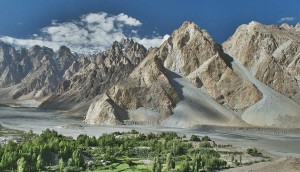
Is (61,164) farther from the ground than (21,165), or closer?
farther from the ground

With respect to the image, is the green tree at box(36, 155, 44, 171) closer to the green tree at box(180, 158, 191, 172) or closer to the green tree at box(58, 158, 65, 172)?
Result: the green tree at box(58, 158, 65, 172)

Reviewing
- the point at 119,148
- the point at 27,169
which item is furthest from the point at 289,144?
the point at 27,169

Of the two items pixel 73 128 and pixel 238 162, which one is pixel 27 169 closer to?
pixel 238 162

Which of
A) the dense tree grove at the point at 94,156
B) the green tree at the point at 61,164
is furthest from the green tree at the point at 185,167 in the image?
the green tree at the point at 61,164

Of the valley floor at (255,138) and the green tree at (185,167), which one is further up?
the valley floor at (255,138)

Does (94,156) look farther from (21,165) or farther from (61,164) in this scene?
(21,165)

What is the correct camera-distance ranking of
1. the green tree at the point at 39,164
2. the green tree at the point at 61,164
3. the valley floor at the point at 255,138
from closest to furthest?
1. the green tree at the point at 39,164
2. the green tree at the point at 61,164
3. the valley floor at the point at 255,138

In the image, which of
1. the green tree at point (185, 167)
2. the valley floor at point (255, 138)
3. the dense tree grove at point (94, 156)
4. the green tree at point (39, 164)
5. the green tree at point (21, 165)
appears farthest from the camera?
the valley floor at point (255, 138)

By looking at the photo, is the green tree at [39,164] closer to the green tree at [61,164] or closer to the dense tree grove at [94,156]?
the dense tree grove at [94,156]

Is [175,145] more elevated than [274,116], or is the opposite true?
[274,116]


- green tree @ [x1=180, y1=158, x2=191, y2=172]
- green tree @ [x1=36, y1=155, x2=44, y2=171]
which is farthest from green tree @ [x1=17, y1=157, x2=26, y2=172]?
green tree @ [x1=180, y1=158, x2=191, y2=172]

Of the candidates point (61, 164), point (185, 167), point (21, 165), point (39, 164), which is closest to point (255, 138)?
point (185, 167)
